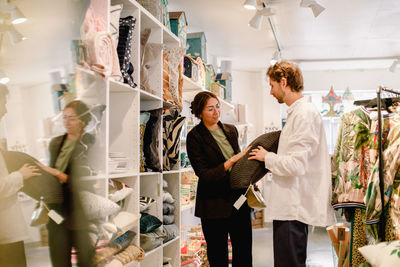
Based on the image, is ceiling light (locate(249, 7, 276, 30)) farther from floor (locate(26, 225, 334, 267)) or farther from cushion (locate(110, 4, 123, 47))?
floor (locate(26, 225, 334, 267))

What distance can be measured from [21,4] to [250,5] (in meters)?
3.25

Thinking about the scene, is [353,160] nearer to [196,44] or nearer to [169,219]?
[169,219]

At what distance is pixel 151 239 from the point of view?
6.63ft

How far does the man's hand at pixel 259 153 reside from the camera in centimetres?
183

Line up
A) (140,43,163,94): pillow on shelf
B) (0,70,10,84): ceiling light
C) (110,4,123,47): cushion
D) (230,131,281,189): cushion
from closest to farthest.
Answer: (0,70,10,84): ceiling light
(110,4,123,47): cushion
(230,131,281,189): cushion
(140,43,163,94): pillow on shelf

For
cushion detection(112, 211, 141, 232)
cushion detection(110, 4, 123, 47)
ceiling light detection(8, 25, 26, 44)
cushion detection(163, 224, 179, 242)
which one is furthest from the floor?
ceiling light detection(8, 25, 26, 44)

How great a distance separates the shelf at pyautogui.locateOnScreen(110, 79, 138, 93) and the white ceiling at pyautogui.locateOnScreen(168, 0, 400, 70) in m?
1.97

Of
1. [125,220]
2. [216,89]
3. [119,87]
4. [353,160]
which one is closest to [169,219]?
[125,220]

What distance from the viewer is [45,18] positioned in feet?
0.80

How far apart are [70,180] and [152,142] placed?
1.81 meters

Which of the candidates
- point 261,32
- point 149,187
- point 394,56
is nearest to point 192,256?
point 149,187

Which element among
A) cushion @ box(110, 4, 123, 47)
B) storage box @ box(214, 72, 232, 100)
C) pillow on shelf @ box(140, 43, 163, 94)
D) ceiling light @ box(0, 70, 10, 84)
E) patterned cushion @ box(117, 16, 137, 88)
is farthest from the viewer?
storage box @ box(214, 72, 232, 100)

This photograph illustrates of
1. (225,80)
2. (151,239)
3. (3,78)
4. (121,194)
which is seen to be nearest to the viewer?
(3,78)

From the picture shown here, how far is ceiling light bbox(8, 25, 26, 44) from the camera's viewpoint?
0.22 metres
